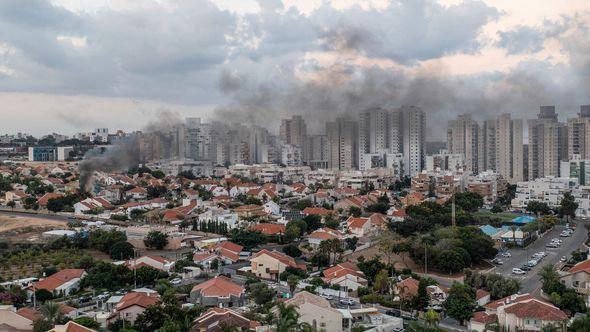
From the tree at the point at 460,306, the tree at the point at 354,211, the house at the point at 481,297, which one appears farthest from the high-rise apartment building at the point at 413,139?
the tree at the point at 460,306

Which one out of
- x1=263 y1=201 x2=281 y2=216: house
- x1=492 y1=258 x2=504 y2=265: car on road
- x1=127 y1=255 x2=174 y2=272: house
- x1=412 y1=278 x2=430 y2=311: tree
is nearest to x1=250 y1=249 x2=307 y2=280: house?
x1=127 y1=255 x2=174 y2=272: house

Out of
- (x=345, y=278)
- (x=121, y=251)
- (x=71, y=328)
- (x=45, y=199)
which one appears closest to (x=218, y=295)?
(x=345, y=278)

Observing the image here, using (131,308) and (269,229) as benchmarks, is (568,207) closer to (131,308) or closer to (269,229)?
(269,229)

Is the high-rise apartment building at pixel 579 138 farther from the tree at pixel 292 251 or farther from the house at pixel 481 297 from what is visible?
the house at pixel 481 297

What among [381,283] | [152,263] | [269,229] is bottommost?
[381,283]

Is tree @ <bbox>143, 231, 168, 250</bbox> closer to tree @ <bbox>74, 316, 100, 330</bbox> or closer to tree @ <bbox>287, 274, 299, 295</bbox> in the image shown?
tree @ <bbox>287, 274, 299, 295</bbox>

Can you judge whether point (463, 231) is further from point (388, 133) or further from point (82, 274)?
point (388, 133)
